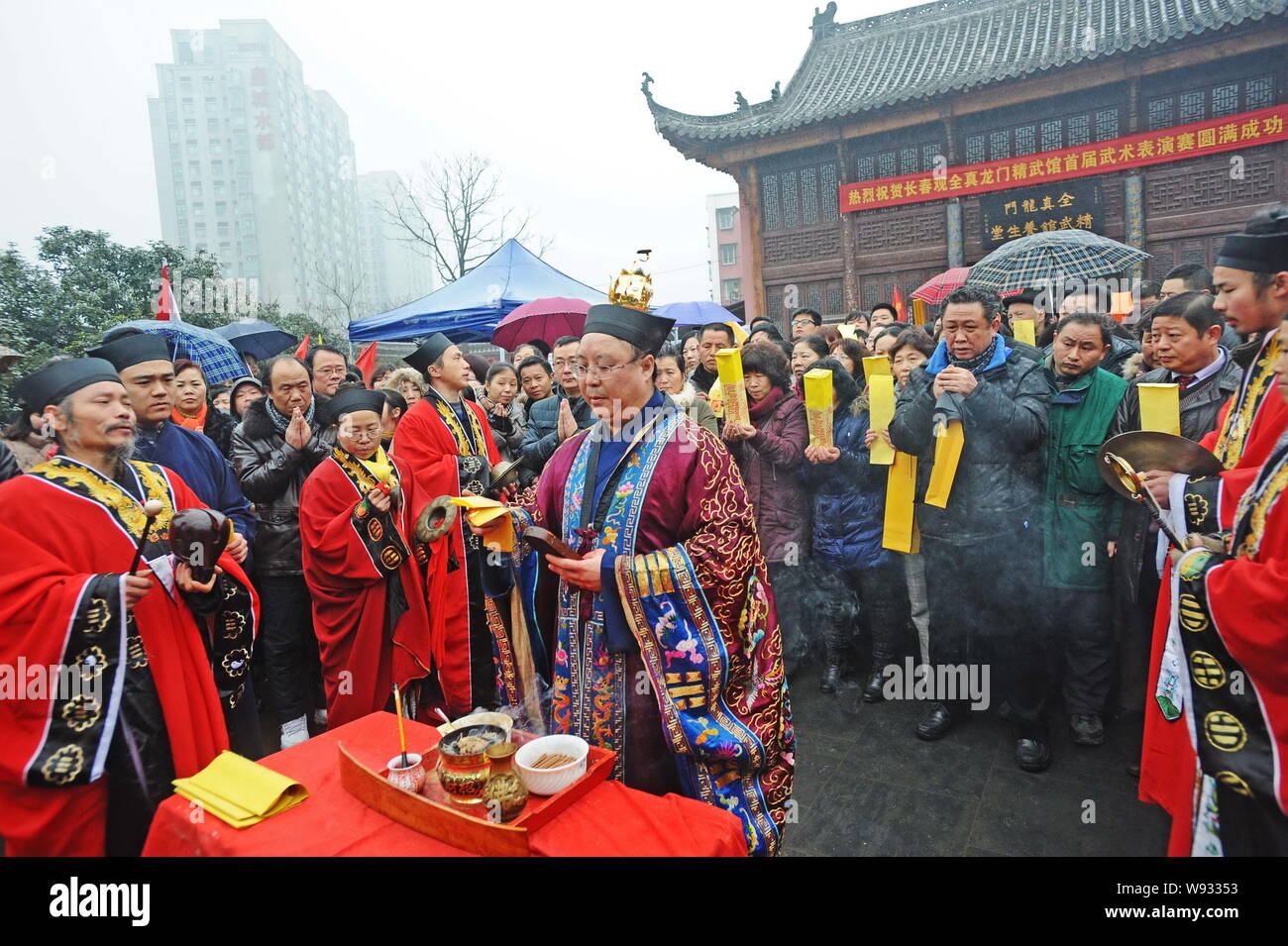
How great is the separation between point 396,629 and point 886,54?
15974 millimetres

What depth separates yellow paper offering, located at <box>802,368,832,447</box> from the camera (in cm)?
416

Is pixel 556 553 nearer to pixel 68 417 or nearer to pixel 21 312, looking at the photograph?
pixel 68 417

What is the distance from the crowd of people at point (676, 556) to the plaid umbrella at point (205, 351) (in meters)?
0.22

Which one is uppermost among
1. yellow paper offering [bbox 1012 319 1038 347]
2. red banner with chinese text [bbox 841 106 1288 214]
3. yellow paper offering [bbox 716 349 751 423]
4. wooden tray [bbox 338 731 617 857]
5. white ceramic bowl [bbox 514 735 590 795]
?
red banner with chinese text [bbox 841 106 1288 214]

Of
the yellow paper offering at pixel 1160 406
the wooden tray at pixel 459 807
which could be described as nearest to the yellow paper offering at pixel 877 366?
the yellow paper offering at pixel 1160 406

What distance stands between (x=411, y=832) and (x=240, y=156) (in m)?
60.2

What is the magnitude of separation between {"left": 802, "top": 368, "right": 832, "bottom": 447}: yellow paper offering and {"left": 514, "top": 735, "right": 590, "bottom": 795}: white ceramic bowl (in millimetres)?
2745

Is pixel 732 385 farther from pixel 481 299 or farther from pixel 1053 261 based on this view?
pixel 481 299

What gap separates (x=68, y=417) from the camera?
254 centimetres

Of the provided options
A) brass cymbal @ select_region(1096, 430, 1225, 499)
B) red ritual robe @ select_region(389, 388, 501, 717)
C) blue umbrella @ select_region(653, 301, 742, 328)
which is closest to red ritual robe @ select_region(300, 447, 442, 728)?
red ritual robe @ select_region(389, 388, 501, 717)

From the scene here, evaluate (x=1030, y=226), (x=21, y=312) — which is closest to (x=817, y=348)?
(x=21, y=312)

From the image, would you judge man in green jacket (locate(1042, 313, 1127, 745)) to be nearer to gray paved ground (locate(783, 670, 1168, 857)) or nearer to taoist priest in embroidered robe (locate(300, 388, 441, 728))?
gray paved ground (locate(783, 670, 1168, 857))

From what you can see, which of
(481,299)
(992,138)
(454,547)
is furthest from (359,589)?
(992,138)

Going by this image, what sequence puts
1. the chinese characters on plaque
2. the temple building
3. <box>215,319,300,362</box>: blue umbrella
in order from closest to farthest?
<box>215,319,300,362</box>: blue umbrella, the temple building, the chinese characters on plaque
